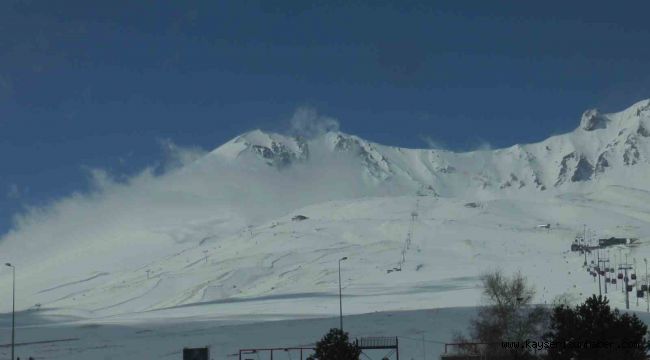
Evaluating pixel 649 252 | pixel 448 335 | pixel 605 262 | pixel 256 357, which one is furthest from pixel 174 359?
pixel 649 252

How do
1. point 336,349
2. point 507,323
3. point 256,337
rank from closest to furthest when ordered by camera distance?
point 336,349 < point 507,323 < point 256,337

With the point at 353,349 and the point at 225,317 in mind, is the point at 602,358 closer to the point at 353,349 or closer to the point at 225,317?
the point at 353,349

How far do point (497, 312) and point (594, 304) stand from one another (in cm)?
1551

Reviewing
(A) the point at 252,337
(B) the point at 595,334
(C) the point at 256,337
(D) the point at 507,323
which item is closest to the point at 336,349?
(B) the point at 595,334

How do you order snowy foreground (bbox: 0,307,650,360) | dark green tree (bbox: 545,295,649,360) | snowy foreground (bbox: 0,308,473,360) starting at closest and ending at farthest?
1. dark green tree (bbox: 545,295,649,360)
2. snowy foreground (bbox: 0,307,650,360)
3. snowy foreground (bbox: 0,308,473,360)

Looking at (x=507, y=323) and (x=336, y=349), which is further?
(x=507, y=323)

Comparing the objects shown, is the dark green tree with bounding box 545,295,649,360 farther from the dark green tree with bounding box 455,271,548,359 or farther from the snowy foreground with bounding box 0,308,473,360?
the snowy foreground with bounding box 0,308,473,360

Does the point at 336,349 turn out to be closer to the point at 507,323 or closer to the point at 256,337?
the point at 507,323

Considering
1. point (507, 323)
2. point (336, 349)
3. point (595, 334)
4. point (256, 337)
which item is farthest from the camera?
point (256, 337)

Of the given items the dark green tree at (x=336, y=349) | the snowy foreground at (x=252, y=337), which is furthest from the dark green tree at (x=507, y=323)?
the snowy foreground at (x=252, y=337)

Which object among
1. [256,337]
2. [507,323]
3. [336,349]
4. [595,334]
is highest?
[507,323]

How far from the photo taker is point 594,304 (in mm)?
51594

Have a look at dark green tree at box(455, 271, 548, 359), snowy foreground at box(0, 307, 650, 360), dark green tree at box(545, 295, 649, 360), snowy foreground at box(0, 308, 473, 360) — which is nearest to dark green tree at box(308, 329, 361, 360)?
dark green tree at box(455, 271, 548, 359)

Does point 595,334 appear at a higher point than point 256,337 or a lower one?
higher
